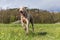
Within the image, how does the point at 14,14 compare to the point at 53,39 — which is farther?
the point at 14,14

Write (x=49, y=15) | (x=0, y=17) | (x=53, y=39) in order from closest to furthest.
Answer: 1. (x=53, y=39)
2. (x=0, y=17)
3. (x=49, y=15)

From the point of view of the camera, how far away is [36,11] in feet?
152

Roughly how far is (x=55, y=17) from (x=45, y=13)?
289 centimetres

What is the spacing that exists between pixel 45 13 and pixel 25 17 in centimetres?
2860

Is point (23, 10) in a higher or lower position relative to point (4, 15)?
higher

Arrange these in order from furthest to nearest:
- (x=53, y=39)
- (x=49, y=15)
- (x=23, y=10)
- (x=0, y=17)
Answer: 1. (x=49, y=15)
2. (x=0, y=17)
3. (x=23, y=10)
4. (x=53, y=39)

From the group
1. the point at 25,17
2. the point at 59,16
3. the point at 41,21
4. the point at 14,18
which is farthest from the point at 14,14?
the point at 25,17

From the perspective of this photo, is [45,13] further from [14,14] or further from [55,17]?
[14,14]

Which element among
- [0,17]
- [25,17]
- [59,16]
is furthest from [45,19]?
[25,17]

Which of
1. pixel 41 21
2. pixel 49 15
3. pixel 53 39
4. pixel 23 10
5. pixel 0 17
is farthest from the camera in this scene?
pixel 49 15

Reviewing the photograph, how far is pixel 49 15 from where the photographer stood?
4238 centimetres

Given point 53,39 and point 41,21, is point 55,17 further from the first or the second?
point 53,39

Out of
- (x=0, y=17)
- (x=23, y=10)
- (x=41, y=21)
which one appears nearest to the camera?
(x=23, y=10)

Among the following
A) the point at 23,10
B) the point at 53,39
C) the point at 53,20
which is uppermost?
the point at 23,10
